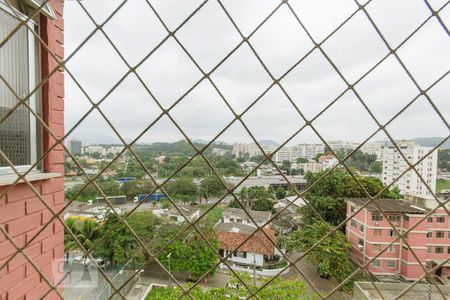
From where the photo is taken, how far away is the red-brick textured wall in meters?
0.93

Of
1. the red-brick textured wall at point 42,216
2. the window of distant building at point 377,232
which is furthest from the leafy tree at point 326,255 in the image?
the red-brick textured wall at point 42,216

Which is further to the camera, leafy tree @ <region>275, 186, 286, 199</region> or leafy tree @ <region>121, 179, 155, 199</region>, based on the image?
leafy tree @ <region>275, 186, 286, 199</region>

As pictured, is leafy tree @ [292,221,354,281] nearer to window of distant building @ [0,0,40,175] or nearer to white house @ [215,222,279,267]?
white house @ [215,222,279,267]

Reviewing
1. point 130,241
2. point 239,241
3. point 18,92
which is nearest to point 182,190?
point 239,241

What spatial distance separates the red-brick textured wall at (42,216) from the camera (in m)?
0.93

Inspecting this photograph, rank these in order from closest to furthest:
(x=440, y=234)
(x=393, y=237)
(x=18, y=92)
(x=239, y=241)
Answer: (x=18, y=92)
(x=393, y=237)
(x=440, y=234)
(x=239, y=241)

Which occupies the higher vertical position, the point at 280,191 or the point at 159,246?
the point at 280,191

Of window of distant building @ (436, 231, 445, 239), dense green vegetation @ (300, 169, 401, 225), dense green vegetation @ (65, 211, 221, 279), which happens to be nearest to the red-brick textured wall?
dense green vegetation @ (65, 211, 221, 279)

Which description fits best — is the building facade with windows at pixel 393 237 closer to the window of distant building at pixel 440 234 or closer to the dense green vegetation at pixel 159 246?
the window of distant building at pixel 440 234

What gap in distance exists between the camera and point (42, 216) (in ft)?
3.54

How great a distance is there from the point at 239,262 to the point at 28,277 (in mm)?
7928

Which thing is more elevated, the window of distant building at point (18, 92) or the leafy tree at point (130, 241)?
the window of distant building at point (18, 92)

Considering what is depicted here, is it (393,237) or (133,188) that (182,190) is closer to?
(133,188)

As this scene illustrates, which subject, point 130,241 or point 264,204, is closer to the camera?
point 264,204
